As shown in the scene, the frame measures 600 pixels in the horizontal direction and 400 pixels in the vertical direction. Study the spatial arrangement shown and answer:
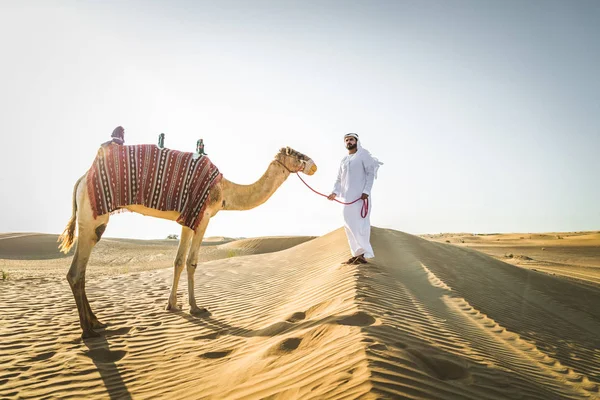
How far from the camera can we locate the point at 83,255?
5.06 m

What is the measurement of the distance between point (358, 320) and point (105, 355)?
3060mm

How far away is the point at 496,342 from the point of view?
4312 mm

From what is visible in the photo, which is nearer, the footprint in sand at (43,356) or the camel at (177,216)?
the footprint in sand at (43,356)

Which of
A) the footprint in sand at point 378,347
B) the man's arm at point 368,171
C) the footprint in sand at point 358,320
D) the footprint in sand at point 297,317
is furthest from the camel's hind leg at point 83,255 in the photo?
the man's arm at point 368,171

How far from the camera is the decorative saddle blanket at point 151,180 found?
531 cm

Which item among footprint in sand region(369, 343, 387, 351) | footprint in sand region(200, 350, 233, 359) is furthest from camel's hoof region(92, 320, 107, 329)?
footprint in sand region(369, 343, 387, 351)

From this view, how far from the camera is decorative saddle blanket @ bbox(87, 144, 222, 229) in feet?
17.4

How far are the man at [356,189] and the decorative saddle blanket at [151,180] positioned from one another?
328 centimetres

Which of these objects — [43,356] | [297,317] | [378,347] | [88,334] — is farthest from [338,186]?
[43,356]

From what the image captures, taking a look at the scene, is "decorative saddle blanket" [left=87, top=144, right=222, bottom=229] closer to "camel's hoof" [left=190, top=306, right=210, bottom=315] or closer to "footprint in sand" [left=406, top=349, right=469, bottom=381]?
"camel's hoof" [left=190, top=306, right=210, bottom=315]

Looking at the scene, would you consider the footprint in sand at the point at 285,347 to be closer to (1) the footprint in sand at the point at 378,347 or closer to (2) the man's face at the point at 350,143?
(1) the footprint in sand at the point at 378,347

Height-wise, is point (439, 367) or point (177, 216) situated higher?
point (177, 216)

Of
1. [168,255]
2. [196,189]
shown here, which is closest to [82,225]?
[196,189]

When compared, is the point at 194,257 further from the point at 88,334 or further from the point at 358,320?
the point at 358,320
